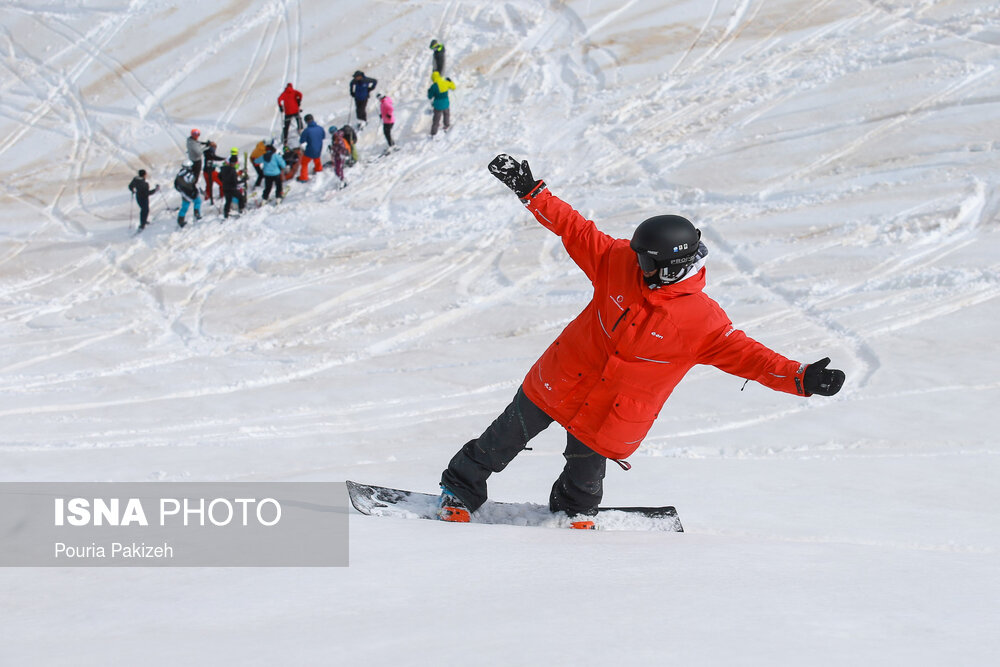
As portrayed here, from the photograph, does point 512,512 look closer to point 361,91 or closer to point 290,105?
point 361,91

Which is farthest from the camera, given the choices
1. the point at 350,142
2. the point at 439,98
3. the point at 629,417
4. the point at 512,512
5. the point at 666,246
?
the point at 439,98

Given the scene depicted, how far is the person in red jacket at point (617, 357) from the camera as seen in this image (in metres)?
3.15

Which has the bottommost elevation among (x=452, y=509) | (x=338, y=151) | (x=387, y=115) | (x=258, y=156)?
(x=452, y=509)

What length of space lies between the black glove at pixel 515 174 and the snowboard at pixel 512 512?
1.35 metres

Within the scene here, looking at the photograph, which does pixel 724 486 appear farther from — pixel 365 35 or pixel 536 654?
pixel 365 35

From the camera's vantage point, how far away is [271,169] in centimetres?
1288

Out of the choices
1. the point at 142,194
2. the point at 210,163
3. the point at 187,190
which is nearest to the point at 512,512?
the point at 187,190

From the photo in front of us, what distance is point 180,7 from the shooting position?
58.5 feet

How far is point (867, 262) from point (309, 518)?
24.5 feet

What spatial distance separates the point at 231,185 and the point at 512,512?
10078 mm

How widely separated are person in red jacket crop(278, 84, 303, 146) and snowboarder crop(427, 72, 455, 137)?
2.24 meters

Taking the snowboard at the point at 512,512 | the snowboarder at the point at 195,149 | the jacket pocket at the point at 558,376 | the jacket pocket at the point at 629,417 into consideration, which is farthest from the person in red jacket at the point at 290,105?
the jacket pocket at the point at 629,417

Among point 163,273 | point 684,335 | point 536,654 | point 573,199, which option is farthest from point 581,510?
point 163,273

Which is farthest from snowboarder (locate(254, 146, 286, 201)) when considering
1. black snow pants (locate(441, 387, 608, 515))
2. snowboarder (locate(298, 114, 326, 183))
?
black snow pants (locate(441, 387, 608, 515))
